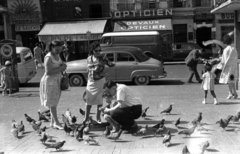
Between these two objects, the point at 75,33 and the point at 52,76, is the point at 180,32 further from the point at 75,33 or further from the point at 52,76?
the point at 52,76

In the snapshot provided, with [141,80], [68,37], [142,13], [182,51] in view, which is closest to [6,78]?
[141,80]

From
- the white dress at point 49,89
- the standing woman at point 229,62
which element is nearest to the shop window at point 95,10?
the standing woman at point 229,62

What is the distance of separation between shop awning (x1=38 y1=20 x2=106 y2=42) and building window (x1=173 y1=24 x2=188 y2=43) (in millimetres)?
6047

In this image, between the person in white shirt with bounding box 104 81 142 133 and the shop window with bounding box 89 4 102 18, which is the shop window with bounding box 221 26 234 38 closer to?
the shop window with bounding box 89 4 102 18

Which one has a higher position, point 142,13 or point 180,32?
point 142,13

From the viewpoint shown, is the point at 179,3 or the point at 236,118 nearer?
the point at 236,118

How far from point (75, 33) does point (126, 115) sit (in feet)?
78.5

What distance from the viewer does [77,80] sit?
15.1 metres

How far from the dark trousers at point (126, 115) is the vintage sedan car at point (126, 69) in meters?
7.87

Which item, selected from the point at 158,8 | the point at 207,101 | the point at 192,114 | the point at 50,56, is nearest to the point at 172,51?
the point at 158,8

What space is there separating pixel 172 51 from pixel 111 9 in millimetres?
8924

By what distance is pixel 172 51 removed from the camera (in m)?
25.7

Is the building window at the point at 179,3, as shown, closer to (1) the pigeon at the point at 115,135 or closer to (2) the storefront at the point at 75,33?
(2) the storefront at the point at 75,33

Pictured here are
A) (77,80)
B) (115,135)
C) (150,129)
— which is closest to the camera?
(115,135)
